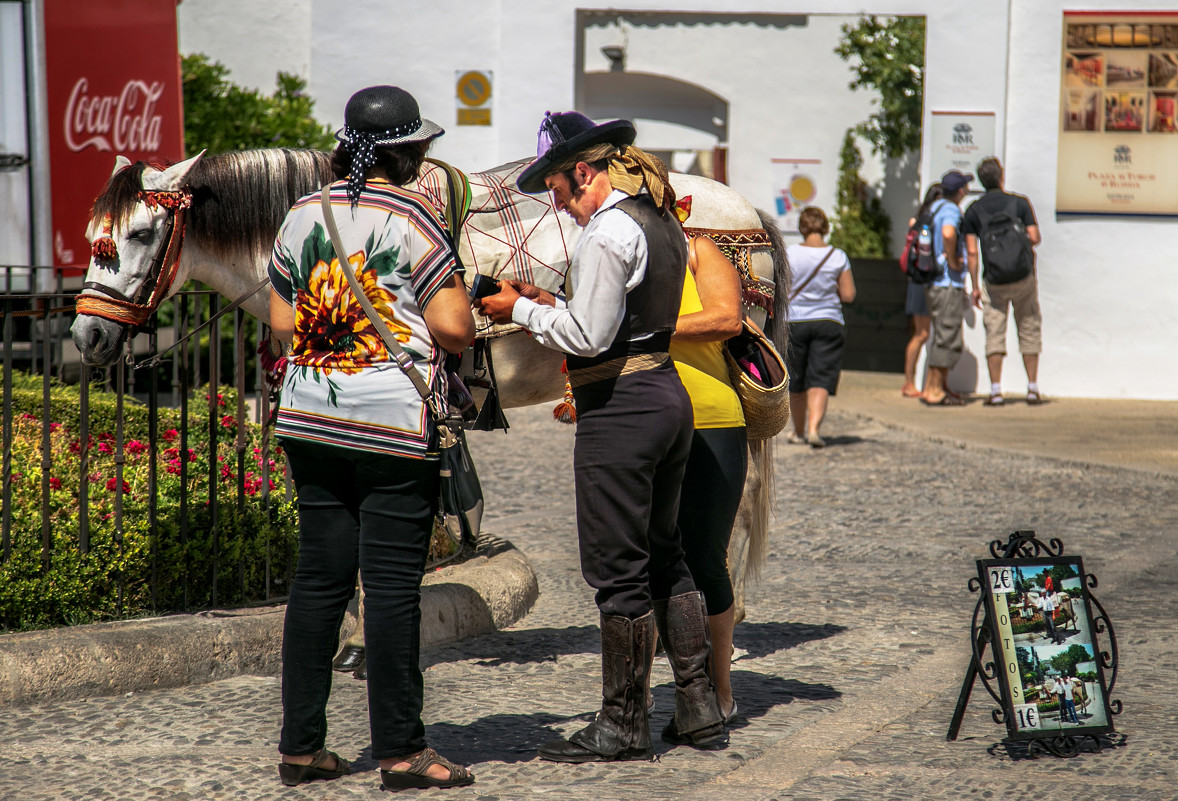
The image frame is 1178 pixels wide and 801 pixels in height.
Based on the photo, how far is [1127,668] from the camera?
16.3 feet

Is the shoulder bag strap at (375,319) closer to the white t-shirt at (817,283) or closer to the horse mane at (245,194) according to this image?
the horse mane at (245,194)

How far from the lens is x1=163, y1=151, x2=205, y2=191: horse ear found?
4613mm

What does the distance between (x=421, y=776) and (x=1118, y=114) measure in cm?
1111

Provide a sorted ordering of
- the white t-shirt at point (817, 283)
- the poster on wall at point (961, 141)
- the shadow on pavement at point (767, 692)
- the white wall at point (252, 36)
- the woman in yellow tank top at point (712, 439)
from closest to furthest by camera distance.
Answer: the woman in yellow tank top at point (712, 439), the shadow on pavement at point (767, 692), the white t-shirt at point (817, 283), the poster on wall at point (961, 141), the white wall at point (252, 36)

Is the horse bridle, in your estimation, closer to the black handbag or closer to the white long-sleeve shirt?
the black handbag

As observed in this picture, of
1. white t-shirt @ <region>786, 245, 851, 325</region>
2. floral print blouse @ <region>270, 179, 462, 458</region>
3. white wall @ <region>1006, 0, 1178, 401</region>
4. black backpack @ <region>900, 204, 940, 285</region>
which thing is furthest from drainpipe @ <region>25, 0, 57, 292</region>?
white wall @ <region>1006, 0, 1178, 401</region>

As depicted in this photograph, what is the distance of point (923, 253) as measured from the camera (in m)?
12.1

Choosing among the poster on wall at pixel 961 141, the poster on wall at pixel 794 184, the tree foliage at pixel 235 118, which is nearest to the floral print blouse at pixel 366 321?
the tree foliage at pixel 235 118

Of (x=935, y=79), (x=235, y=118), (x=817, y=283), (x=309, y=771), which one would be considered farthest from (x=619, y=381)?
(x=935, y=79)

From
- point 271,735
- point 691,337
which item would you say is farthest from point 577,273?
point 271,735

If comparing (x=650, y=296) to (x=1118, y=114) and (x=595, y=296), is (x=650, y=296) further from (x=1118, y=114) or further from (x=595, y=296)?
(x=1118, y=114)

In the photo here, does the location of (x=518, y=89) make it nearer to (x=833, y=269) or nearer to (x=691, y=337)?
(x=833, y=269)

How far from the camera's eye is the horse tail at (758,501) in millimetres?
4977

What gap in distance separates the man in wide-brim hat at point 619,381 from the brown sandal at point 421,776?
1.22ft
